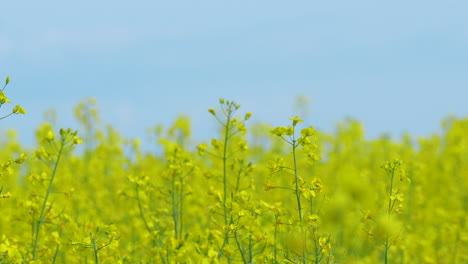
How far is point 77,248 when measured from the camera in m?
3.66

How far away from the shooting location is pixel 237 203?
3.64m

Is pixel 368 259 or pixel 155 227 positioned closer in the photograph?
pixel 155 227

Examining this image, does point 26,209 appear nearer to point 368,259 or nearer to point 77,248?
point 77,248

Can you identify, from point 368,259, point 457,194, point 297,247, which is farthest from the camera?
point 457,194

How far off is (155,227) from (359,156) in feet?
33.0

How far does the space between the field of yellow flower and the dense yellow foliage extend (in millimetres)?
14

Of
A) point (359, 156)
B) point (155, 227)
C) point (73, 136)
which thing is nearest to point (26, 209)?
point (73, 136)

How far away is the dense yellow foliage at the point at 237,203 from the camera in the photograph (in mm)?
3484

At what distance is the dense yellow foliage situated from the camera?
137 inches

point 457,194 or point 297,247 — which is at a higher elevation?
point 457,194

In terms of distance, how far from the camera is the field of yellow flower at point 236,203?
137 inches

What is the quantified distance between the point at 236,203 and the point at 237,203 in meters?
0.13

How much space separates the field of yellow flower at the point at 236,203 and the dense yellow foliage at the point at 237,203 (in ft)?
0.05

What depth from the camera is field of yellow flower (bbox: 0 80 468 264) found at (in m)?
3.49
